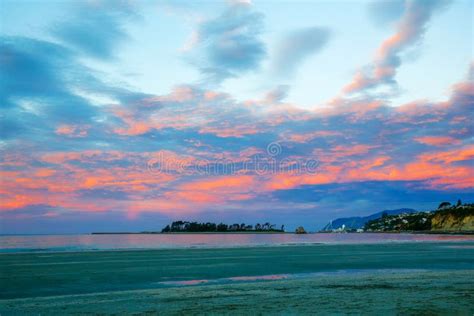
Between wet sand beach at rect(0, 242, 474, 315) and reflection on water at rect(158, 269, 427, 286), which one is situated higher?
wet sand beach at rect(0, 242, 474, 315)

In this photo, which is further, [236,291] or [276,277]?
[276,277]

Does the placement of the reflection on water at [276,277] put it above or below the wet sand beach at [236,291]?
below

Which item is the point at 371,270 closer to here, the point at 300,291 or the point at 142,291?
the point at 300,291

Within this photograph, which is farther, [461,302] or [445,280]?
[445,280]

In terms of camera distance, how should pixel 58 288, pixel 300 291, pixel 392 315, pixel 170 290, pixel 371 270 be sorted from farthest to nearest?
pixel 371 270 < pixel 58 288 < pixel 170 290 < pixel 300 291 < pixel 392 315

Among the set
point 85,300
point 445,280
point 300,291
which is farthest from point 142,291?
point 445,280

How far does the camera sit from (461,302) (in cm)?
1772

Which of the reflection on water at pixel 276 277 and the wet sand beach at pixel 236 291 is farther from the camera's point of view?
the reflection on water at pixel 276 277

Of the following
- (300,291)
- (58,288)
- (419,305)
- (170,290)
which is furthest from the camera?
(58,288)

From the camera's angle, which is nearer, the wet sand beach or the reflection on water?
the wet sand beach

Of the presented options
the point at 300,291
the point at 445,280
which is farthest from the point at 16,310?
the point at 445,280

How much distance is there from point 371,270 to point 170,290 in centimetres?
1707

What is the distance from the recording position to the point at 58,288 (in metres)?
24.9

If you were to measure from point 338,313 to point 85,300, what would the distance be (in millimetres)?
11808
